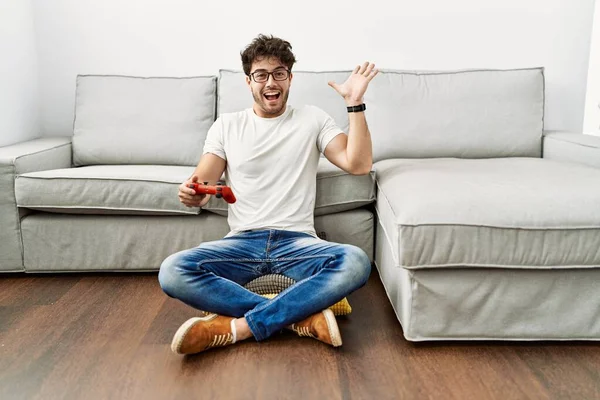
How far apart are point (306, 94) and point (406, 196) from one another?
1087 millimetres

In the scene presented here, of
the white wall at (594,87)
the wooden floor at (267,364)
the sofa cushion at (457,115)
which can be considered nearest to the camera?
the wooden floor at (267,364)

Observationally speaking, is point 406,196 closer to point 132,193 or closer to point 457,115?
point 457,115

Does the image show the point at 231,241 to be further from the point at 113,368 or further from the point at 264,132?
the point at 113,368

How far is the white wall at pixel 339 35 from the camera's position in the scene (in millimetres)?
3137

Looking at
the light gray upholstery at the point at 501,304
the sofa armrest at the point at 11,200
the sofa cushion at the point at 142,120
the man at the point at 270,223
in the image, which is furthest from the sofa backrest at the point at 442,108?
the light gray upholstery at the point at 501,304

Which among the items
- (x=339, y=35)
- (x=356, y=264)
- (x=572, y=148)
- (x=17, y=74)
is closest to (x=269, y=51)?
(x=356, y=264)

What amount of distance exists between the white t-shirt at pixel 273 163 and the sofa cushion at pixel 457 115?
65 cm

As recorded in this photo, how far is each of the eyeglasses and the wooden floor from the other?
88 centimetres

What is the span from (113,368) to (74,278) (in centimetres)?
92

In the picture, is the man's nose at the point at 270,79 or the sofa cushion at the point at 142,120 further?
the sofa cushion at the point at 142,120

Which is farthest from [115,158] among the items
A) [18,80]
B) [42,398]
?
[42,398]

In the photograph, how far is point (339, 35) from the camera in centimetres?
318

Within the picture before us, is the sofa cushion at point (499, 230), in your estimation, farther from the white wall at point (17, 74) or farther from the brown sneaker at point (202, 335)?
the white wall at point (17, 74)

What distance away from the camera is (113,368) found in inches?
67.5
